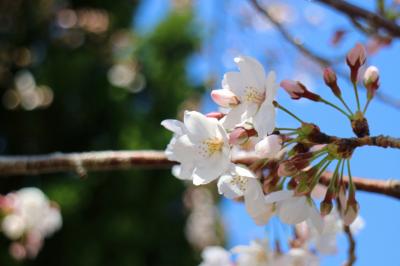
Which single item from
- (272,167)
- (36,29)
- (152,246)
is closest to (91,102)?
(36,29)

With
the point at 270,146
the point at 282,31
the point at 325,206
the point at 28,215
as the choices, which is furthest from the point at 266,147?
the point at 28,215

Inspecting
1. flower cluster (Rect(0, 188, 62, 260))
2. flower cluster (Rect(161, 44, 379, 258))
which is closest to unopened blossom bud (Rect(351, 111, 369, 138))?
flower cluster (Rect(161, 44, 379, 258))

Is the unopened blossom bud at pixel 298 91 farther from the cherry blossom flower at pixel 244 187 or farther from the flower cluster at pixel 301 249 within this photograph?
the flower cluster at pixel 301 249

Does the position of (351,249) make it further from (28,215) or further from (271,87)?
(28,215)

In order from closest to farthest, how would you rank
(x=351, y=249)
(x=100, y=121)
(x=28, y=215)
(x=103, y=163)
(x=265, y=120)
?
(x=265, y=120)
(x=351, y=249)
(x=103, y=163)
(x=28, y=215)
(x=100, y=121)

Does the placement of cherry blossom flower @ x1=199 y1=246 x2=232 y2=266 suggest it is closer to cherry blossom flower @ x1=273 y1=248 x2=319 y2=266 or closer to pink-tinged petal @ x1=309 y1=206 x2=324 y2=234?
cherry blossom flower @ x1=273 y1=248 x2=319 y2=266

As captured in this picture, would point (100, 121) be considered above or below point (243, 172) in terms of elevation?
below

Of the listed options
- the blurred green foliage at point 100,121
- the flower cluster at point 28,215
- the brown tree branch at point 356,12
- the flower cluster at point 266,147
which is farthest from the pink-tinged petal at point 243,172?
the blurred green foliage at point 100,121

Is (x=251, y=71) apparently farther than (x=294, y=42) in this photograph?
No
